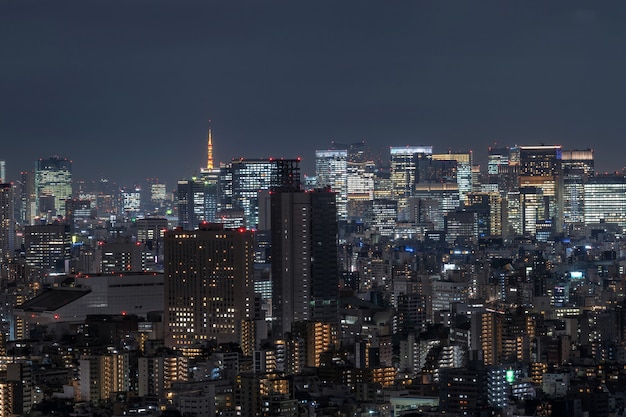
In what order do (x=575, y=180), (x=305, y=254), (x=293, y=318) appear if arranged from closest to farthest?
(x=293, y=318) < (x=305, y=254) < (x=575, y=180)

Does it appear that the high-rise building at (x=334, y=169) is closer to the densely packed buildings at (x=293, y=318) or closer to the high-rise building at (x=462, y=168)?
the high-rise building at (x=462, y=168)

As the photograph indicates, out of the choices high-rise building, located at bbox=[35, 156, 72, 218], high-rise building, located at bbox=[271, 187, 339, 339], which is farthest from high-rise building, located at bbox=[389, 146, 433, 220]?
high-rise building, located at bbox=[271, 187, 339, 339]

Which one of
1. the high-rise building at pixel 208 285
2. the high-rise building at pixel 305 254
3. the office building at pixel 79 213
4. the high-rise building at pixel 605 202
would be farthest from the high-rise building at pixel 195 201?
the high-rise building at pixel 208 285

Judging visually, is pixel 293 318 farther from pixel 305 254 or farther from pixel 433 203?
pixel 433 203

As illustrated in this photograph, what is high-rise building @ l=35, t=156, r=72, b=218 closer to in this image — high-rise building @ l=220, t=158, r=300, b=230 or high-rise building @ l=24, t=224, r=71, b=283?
high-rise building @ l=220, t=158, r=300, b=230

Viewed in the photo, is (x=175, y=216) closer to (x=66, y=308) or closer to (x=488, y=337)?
(x=66, y=308)

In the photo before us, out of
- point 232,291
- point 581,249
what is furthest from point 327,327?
point 581,249

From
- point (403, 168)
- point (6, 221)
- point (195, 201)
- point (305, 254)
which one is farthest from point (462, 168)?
point (305, 254)
